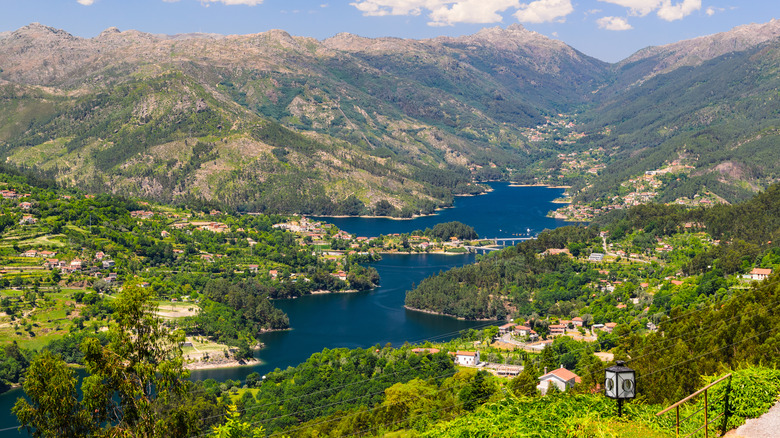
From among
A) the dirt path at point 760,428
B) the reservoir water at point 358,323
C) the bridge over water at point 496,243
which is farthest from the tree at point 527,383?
the bridge over water at point 496,243

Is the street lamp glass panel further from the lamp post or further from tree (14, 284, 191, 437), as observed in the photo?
tree (14, 284, 191, 437)

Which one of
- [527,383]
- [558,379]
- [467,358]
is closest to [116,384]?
[527,383]

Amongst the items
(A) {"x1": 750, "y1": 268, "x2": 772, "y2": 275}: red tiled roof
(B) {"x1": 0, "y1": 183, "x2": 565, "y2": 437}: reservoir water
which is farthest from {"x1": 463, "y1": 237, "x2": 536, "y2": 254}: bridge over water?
(A) {"x1": 750, "y1": 268, "x2": 772, "y2": 275}: red tiled roof

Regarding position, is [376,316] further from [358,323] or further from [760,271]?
[760,271]

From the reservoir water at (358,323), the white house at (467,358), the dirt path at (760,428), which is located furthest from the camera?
the reservoir water at (358,323)

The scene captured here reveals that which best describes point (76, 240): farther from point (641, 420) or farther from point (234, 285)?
point (641, 420)

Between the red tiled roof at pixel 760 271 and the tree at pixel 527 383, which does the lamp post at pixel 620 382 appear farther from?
the red tiled roof at pixel 760 271

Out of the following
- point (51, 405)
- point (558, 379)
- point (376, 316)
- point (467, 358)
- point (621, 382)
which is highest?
point (621, 382)
